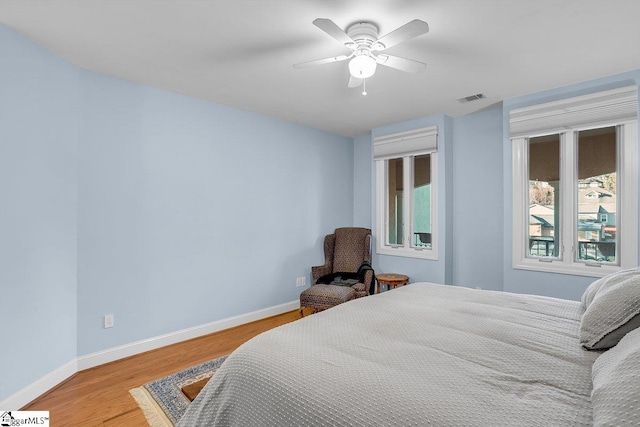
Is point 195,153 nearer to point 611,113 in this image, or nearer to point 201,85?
point 201,85

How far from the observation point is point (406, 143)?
4.29 meters

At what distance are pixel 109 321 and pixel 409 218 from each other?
3.58 m

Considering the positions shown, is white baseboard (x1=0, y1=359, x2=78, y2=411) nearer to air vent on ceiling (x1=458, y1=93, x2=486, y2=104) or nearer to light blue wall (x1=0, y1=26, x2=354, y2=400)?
light blue wall (x1=0, y1=26, x2=354, y2=400)

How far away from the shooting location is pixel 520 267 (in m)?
3.35

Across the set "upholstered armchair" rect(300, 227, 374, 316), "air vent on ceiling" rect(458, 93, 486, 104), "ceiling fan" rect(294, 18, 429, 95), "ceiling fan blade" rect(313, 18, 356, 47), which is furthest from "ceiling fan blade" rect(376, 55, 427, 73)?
"upholstered armchair" rect(300, 227, 374, 316)

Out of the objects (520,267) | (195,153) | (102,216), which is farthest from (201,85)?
(520,267)

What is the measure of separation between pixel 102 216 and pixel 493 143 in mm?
4147

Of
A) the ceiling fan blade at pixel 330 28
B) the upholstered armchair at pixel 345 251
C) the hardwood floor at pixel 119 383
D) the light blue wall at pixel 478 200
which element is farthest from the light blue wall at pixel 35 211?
the light blue wall at pixel 478 200

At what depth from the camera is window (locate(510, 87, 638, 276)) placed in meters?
2.83

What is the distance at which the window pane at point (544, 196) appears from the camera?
330 cm

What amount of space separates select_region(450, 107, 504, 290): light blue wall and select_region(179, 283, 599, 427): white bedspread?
206cm

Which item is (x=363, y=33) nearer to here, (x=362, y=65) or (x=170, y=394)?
(x=362, y=65)

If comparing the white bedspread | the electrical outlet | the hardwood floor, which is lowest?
the hardwood floor

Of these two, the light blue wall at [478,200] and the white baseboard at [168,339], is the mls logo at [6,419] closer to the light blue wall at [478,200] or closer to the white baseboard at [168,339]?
the white baseboard at [168,339]
